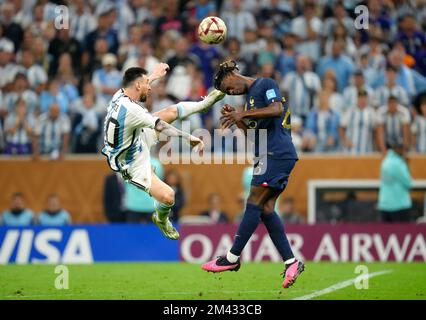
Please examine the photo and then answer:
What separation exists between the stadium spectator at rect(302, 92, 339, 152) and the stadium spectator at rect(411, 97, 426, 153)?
148 cm

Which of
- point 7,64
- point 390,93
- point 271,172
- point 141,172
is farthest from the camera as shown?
point 7,64

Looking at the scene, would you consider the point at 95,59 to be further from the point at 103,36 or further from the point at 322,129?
the point at 322,129

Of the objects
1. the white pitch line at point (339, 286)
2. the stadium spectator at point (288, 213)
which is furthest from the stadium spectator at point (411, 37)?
the white pitch line at point (339, 286)

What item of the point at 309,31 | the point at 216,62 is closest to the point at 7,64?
the point at 216,62

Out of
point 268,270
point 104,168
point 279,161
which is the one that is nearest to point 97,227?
point 104,168

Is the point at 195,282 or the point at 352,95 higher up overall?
the point at 352,95

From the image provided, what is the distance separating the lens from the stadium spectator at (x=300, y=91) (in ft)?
66.2

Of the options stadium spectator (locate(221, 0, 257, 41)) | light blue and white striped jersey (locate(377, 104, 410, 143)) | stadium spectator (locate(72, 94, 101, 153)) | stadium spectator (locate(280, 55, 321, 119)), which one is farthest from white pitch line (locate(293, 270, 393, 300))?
stadium spectator (locate(221, 0, 257, 41))

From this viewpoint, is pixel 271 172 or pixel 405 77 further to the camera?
pixel 405 77

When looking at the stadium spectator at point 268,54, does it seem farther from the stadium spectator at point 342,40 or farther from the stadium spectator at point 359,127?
the stadium spectator at point 359,127

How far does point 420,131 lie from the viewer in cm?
1973

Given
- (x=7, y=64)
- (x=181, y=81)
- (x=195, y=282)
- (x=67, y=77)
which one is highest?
(x=7, y=64)

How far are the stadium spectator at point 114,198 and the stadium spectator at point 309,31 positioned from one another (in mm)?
4761

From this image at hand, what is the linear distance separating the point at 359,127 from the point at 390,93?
996 millimetres
